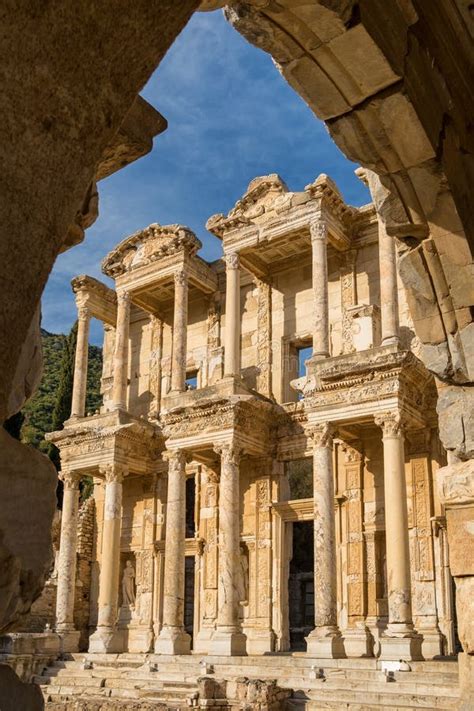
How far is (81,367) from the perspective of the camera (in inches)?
871

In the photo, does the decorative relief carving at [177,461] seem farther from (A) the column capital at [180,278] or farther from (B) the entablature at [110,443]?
(A) the column capital at [180,278]

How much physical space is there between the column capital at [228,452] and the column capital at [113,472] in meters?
3.22

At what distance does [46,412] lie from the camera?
4175 centimetres

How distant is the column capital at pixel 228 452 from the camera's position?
1761 centimetres

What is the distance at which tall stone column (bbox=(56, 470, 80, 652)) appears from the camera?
1964 centimetres

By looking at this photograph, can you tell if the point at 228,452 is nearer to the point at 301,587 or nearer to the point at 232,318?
the point at 232,318

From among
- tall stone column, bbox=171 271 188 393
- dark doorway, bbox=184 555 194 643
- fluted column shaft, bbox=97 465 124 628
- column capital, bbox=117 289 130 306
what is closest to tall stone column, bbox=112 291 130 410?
column capital, bbox=117 289 130 306

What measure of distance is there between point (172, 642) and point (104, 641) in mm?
2105

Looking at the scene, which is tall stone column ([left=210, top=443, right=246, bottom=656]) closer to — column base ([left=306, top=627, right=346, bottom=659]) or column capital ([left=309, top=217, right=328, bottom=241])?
column base ([left=306, top=627, right=346, bottom=659])

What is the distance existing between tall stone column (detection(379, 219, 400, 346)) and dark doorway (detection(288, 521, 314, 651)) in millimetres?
10290

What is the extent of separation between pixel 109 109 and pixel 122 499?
67.5 feet

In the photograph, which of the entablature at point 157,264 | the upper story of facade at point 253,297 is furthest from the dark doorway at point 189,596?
the entablature at point 157,264

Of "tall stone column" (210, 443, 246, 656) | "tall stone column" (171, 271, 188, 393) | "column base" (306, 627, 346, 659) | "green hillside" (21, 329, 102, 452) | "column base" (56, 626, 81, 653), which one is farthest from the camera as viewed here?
"green hillside" (21, 329, 102, 452)

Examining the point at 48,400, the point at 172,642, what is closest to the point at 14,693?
the point at 172,642
